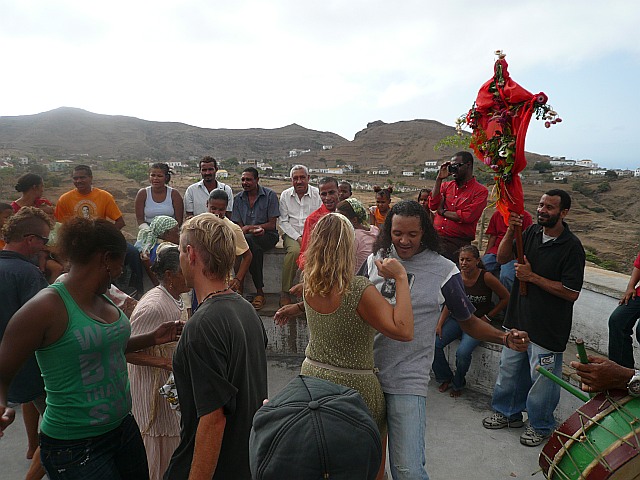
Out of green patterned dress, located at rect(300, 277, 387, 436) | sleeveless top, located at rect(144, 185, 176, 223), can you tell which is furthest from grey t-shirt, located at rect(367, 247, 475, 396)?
sleeveless top, located at rect(144, 185, 176, 223)

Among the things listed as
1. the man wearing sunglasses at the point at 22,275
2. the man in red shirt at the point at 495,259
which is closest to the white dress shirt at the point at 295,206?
the man in red shirt at the point at 495,259

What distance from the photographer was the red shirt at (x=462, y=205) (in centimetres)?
486

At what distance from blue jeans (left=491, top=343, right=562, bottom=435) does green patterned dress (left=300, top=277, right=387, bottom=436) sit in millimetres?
1977

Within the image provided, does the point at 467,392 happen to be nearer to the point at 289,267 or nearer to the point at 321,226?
the point at 289,267

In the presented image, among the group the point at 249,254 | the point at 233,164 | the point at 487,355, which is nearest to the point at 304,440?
the point at 487,355

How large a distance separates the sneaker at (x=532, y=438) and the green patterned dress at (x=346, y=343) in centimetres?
218

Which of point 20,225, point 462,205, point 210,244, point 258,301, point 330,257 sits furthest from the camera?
point 258,301

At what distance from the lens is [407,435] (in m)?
2.47

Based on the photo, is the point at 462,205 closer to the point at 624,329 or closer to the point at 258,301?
the point at 624,329

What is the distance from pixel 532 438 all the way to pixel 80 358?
3.58 m

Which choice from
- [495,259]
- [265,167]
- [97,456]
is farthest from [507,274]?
[265,167]

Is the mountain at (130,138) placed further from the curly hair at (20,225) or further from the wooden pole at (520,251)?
the wooden pole at (520,251)

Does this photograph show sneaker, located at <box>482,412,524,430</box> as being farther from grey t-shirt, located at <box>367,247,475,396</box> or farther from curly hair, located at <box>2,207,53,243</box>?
curly hair, located at <box>2,207,53,243</box>

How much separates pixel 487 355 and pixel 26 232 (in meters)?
4.30
